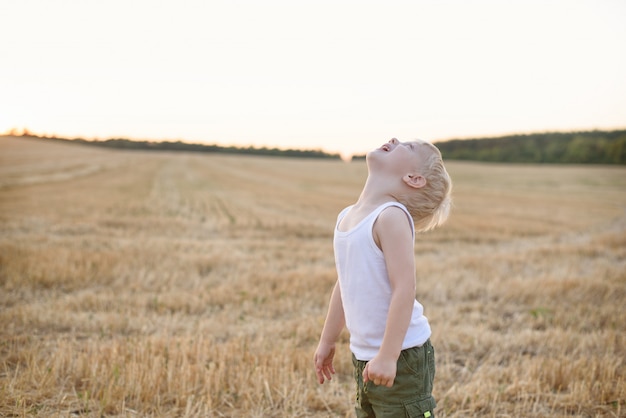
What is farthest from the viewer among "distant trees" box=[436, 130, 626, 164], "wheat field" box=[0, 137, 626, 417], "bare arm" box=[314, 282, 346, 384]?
"distant trees" box=[436, 130, 626, 164]

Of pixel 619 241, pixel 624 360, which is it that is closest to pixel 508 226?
pixel 619 241

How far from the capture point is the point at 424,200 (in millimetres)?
2137

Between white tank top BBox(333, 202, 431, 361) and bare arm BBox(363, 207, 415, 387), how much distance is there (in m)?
0.07

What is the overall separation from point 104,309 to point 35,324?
0.82m

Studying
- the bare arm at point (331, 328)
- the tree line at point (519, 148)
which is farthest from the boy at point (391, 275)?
the tree line at point (519, 148)

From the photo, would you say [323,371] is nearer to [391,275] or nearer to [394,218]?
[391,275]

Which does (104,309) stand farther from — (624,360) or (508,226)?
(508,226)

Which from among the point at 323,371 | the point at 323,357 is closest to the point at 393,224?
the point at 323,357

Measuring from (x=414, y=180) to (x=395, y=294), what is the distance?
0.50 m

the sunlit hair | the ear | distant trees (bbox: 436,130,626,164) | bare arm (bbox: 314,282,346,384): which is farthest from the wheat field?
distant trees (bbox: 436,130,626,164)

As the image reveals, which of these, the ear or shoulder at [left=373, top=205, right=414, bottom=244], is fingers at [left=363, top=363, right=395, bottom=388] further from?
the ear

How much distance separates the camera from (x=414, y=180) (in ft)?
6.90

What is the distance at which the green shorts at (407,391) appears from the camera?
2.04 metres

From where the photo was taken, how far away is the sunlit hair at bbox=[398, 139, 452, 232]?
212 centimetres
